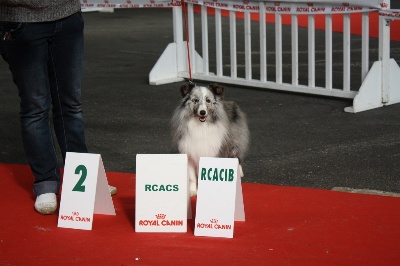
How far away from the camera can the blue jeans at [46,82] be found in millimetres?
4855

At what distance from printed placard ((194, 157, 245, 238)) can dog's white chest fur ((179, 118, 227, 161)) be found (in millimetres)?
917

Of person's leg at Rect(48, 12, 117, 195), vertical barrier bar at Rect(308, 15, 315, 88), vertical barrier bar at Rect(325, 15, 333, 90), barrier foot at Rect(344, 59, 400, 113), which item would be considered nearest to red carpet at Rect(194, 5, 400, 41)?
vertical barrier bar at Rect(308, 15, 315, 88)

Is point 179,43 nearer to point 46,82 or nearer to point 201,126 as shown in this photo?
point 201,126

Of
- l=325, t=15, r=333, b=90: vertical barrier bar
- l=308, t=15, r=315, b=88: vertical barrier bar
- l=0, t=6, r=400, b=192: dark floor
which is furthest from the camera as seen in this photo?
l=308, t=15, r=315, b=88: vertical barrier bar

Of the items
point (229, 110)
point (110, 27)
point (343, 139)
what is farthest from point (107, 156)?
point (110, 27)

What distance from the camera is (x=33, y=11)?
4793 mm

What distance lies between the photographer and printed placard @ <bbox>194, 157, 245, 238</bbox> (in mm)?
4562

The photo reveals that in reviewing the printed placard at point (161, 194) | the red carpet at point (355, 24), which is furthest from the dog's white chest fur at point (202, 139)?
the red carpet at point (355, 24)

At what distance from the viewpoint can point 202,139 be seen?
18.1ft

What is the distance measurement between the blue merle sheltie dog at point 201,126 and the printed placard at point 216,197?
0.85 metres

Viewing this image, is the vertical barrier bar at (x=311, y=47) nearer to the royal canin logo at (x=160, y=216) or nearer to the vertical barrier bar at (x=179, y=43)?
the vertical barrier bar at (x=179, y=43)

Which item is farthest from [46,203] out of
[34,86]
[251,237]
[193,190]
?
[251,237]

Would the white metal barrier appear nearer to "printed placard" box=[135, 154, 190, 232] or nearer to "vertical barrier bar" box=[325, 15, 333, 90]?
"vertical barrier bar" box=[325, 15, 333, 90]

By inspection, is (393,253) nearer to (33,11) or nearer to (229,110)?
(229,110)
